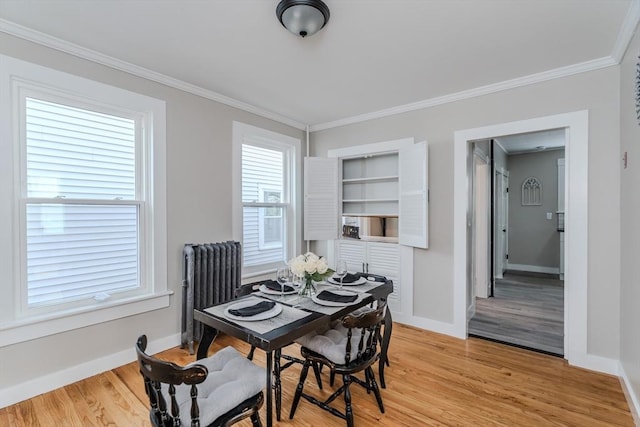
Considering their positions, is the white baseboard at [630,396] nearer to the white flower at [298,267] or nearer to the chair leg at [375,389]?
the chair leg at [375,389]

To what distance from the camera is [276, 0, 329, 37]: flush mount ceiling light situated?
178cm

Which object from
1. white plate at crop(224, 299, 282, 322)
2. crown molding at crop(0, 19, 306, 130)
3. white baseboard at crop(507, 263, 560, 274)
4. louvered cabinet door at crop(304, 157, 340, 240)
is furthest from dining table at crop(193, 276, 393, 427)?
white baseboard at crop(507, 263, 560, 274)

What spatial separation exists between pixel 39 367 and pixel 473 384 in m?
3.24

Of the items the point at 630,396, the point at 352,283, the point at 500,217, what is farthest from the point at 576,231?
the point at 500,217

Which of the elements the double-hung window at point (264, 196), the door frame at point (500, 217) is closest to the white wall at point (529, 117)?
the double-hung window at point (264, 196)

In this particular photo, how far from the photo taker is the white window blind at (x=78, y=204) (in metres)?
2.23

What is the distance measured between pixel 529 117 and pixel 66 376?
4500 mm

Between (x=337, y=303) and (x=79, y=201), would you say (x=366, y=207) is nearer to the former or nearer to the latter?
(x=337, y=303)

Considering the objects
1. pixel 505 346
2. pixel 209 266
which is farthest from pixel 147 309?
pixel 505 346

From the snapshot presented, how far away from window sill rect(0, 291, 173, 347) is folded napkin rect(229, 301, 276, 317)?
139 centimetres

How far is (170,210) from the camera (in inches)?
116

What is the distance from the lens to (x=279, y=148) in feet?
13.7

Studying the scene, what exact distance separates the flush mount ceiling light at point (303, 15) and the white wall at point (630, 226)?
1.99 meters

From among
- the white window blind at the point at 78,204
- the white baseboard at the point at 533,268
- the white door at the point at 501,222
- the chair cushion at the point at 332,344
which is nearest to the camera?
the chair cushion at the point at 332,344
